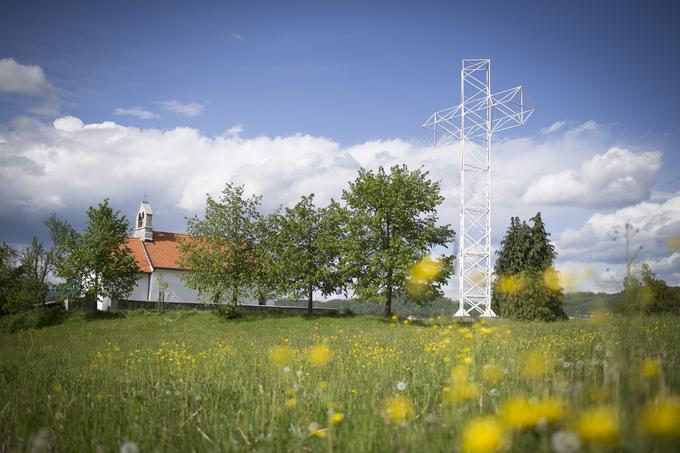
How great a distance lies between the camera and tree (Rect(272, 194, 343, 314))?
41031 millimetres

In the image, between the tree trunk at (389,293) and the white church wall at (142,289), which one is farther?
the white church wall at (142,289)

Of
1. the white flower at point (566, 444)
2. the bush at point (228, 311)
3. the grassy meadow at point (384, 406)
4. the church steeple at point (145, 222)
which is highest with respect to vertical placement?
the church steeple at point (145, 222)

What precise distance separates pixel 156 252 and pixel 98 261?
16.1 metres

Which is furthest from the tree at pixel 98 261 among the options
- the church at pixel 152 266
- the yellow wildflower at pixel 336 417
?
the yellow wildflower at pixel 336 417

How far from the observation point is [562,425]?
3.32m

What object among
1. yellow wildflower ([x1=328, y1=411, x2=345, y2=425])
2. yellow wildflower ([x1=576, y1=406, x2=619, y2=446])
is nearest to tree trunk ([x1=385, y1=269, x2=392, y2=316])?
yellow wildflower ([x1=328, y1=411, x2=345, y2=425])

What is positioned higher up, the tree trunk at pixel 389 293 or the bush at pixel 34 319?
the tree trunk at pixel 389 293

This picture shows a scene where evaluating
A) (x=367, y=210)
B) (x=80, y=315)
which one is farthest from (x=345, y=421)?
(x=80, y=315)

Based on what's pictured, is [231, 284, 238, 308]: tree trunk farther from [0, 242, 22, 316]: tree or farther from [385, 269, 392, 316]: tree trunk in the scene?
[0, 242, 22, 316]: tree

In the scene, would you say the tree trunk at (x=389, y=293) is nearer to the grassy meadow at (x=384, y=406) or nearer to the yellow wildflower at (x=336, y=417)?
the grassy meadow at (x=384, y=406)

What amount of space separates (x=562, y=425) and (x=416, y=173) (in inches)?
1449

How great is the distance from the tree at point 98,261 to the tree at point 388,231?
21.2 m

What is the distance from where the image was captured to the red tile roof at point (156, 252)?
5756 cm

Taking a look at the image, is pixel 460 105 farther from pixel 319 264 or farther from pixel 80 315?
pixel 80 315
